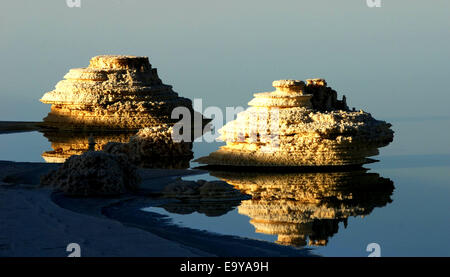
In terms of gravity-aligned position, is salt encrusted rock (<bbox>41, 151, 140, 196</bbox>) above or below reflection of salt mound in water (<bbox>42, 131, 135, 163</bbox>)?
below

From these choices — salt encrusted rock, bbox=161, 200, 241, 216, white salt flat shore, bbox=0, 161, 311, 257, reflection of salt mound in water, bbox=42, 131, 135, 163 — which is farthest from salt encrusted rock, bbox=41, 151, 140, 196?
reflection of salt mound in water, bbox=42, 131, 135, 163

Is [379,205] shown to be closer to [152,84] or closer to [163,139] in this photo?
[163,139]

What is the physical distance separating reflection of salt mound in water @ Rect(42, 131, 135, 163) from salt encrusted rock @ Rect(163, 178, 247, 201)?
747 centimetres

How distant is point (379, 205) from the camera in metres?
19.0

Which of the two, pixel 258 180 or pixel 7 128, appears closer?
pixel 258 180

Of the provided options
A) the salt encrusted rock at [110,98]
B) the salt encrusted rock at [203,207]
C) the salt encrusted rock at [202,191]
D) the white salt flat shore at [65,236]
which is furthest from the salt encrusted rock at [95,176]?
the salt encrusted rock at [110,98]

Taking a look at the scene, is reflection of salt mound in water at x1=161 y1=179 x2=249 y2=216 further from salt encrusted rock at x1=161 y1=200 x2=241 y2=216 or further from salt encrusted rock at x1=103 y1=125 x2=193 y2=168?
salt encrusted rock at x1=103 y1=125 x2=193 y2=168

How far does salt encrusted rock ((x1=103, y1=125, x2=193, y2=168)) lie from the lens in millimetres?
27156

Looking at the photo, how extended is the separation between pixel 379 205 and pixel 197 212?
11.8 feet

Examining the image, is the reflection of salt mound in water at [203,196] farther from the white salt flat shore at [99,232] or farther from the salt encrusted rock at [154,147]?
the salt encrusted rock at [154,147]

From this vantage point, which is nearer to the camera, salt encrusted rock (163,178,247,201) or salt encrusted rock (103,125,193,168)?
salt encrusted rock (163,178,247,201)

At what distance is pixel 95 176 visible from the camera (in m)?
19.6
